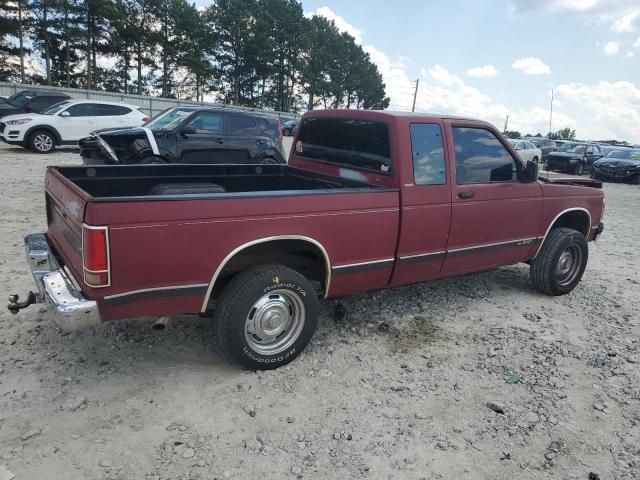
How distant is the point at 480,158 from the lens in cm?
445

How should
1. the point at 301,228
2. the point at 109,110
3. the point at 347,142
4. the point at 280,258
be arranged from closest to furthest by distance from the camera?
1. the point at 301,228
2. the point at 280,258
3. the point at 347,142
4. the point at 109,110

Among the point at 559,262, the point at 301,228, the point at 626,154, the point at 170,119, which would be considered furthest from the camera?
the point at 626,154

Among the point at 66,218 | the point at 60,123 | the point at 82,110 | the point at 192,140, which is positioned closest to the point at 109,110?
the point at 82,110

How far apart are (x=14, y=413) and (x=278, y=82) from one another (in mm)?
64185

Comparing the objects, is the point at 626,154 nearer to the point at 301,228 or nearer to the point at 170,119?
the point at 170,119

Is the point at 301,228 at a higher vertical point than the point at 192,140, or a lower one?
lower

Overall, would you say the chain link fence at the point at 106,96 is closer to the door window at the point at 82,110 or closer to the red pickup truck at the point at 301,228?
the door window at the point at 82,110

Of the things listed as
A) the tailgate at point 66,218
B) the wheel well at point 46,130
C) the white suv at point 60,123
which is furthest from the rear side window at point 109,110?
the tailgate at point 66,218

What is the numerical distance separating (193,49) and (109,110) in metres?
37.8

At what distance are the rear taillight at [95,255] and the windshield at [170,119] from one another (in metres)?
7.61

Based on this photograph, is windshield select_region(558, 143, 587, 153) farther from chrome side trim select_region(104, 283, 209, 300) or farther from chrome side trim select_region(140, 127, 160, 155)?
chrome side trim select_region(104, 283, 209, 300)

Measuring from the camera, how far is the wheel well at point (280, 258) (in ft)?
11.0

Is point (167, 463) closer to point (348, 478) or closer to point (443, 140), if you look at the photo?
point (348, 478)

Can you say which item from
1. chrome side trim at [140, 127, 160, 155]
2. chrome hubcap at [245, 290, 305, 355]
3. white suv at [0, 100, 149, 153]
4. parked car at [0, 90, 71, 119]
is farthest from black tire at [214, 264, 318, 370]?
parked car at [0, 90, 71, 119]
